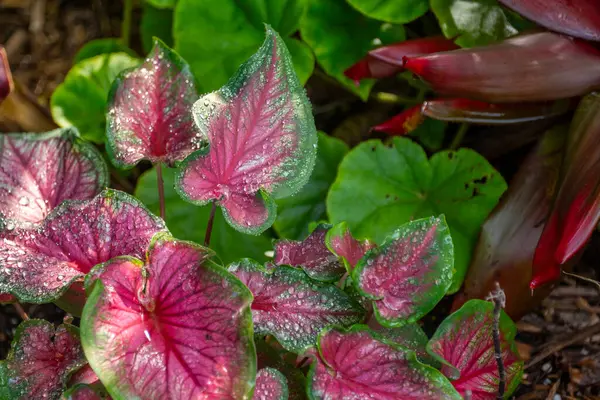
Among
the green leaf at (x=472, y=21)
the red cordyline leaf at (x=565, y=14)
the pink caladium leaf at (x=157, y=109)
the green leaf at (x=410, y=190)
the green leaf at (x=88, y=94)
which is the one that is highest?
the red cordyline leaf at (x=565, y=14)

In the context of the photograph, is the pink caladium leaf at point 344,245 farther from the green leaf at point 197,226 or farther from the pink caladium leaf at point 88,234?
the green leaf at point 197,226

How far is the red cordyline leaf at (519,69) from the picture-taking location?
1.20 metres

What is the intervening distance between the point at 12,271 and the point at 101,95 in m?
0.64

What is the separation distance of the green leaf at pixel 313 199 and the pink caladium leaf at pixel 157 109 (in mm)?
367

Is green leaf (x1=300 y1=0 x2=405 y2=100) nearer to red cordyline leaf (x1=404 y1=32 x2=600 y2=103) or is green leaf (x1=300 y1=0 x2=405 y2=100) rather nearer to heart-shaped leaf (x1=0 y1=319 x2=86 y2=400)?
red cordyline leaf (x1=404 y1=32 x2=600 y2=103)

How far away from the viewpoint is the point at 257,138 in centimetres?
97

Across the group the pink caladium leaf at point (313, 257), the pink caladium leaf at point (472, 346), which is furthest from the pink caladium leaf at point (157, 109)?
the pink caladium leaf at point (472, 346)

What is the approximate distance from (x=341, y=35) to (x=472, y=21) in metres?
0.27

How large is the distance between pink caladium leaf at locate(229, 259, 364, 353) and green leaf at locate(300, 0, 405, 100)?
0.58 meters

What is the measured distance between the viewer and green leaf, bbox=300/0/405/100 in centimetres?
140

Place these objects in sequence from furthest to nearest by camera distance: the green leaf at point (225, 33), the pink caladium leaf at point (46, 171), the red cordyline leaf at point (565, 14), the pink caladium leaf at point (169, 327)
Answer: the green leaf at point (225, 33) < the red cordyline leaf at point (565, 14) < the pink caladium leaf at point (46, 171) < the pink caladium leaf at point (169, 327)

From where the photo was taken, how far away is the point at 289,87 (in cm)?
95

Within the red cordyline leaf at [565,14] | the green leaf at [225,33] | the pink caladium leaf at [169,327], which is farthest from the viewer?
the green leaf at [225,33]

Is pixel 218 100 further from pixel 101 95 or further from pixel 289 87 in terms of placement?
pixel 101 95
